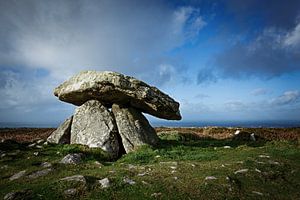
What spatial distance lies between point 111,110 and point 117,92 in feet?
8.55

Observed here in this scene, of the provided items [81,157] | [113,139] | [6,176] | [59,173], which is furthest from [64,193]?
[113,139]

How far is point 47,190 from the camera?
10.3 meters

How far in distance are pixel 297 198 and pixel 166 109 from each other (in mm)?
12041

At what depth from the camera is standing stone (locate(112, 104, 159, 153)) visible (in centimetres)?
2039

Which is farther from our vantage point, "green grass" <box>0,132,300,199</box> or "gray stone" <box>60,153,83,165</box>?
"gray stone" <box>60,153,83,165</box>

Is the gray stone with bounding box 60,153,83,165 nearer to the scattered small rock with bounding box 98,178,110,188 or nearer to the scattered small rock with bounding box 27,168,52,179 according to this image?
the scattered small rock with bounding box 27,168,52,179

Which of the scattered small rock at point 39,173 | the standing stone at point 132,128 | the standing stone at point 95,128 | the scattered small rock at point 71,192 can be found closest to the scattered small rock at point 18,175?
the scattered small rock at point 39,173

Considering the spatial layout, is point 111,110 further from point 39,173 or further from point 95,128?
point 39,173

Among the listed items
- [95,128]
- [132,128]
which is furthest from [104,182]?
[132,128]

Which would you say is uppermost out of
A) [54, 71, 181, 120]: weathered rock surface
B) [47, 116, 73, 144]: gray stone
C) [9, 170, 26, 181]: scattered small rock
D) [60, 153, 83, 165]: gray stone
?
[54, 71, 181, 120]: weathered rock surface

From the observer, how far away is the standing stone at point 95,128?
1970cm

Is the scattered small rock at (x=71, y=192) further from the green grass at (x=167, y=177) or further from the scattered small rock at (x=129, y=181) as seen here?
the scattered small rock at (x=129, y=181)

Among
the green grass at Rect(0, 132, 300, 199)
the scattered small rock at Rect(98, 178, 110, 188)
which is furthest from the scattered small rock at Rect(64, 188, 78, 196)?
the scattered small rock at Rect(98, 178, 110, 188)

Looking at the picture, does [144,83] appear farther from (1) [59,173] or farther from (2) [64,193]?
(2) [64,193]
